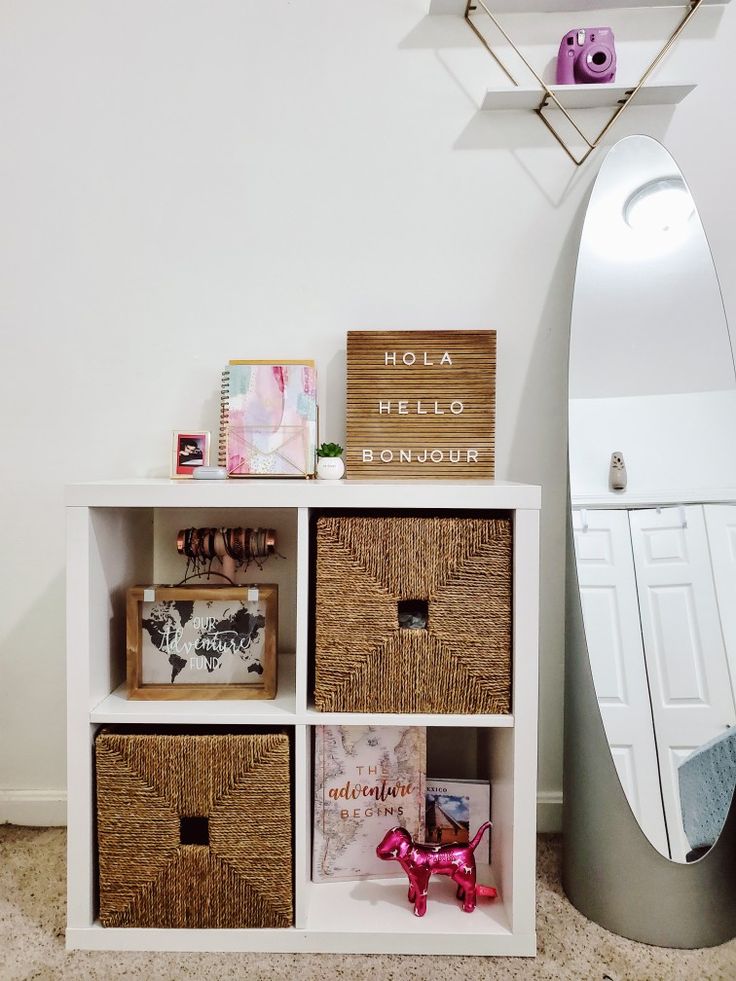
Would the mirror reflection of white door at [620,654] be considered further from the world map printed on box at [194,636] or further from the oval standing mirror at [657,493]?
the world map printed on box at [194,636]

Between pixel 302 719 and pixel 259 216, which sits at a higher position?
pixel 259 216

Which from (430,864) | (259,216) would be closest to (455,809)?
(430,864)

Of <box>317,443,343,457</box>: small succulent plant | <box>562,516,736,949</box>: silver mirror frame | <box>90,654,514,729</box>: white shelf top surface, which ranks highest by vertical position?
<box>317,443,343,457</box>: small succulent plant

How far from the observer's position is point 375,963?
3.74ft

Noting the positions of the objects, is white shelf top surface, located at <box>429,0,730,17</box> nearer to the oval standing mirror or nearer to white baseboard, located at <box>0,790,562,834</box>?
the oval standing mirror

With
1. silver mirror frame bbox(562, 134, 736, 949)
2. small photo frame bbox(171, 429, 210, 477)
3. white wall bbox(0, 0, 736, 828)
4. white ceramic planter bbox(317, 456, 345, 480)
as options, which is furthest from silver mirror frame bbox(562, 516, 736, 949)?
small photo frame bbox(171, 429, 210, 477)

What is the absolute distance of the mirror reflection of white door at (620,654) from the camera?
1.22 m

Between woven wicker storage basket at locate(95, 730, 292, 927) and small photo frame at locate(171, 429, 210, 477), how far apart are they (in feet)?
1.73

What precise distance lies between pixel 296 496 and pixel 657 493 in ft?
2.38

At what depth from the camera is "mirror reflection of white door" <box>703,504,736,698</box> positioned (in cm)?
130

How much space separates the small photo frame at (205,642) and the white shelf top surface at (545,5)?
129 centimetres

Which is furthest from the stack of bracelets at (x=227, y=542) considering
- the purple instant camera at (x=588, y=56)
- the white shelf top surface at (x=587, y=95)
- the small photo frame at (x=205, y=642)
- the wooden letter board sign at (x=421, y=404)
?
the purple instant camera at (x=588, y=56)

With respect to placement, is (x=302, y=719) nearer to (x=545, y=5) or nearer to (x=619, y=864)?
(x=619, y=864)

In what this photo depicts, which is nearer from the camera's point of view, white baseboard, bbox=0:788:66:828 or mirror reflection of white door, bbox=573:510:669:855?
mirror reflection of white door, bbox=573:510:669:855
